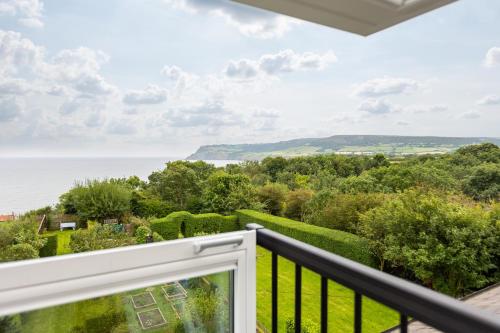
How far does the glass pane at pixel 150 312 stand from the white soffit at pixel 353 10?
826mm

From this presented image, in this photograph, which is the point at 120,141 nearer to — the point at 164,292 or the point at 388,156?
the point at 388,156

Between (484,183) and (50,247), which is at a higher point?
(484,183)

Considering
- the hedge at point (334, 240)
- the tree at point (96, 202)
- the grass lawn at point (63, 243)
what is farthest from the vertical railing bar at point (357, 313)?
the tree at point (96, 202)

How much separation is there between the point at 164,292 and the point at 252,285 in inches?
9.2

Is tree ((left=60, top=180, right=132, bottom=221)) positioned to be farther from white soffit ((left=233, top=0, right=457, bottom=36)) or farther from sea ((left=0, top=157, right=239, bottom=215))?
white soffit ((left=233, top=0, right=457, bottom=36))

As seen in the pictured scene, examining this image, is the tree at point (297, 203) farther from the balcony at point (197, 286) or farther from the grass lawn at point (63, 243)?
the balcony at point (197, 286)

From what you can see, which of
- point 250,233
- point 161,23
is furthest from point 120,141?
point 250,233

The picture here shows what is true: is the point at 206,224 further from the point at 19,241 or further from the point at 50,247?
the point at 19,241

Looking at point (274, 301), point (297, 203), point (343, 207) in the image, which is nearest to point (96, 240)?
point (343, 207)

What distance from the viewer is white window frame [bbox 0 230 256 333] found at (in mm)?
652

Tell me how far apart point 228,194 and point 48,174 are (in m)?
5.79

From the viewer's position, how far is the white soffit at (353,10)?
3.42 feet

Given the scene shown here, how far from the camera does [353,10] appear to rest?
108cm

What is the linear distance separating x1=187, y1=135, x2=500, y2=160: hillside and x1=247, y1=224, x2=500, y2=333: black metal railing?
9698 millimetres
